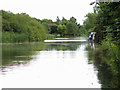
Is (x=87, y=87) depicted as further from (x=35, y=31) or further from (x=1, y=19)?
(x=35, y=31)

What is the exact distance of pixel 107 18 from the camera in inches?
672

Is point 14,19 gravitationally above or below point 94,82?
above

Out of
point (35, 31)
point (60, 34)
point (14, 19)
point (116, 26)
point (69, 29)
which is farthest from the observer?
point (69, 29)

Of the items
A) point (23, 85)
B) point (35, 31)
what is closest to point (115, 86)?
point (23, 85)

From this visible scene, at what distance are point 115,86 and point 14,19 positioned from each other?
179 feet

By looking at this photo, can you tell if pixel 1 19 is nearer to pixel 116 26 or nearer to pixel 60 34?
pixel 116 26

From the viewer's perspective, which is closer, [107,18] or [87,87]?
[87,87]

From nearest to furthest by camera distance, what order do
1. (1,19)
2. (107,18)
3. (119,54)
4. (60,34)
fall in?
(119,54), (107,18), (1,19), (60,34)

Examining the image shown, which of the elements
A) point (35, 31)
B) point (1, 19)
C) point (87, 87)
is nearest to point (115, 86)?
point (87, 87)

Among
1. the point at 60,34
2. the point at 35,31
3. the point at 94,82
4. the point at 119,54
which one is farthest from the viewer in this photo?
the point at 60,34

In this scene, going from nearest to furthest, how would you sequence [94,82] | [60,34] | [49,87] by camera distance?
[49,87], [94,82], [60,34]

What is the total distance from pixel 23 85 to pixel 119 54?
760 centimetres

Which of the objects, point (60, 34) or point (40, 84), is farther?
point (60, 34)

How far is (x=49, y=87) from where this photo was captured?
9344 millimetres
